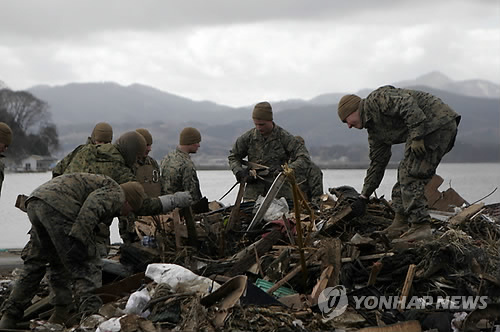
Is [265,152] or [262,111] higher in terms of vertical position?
[262,111]

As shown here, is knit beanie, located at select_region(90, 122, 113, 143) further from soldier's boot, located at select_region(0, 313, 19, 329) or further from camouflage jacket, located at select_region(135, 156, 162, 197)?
soldier's boot, located at select_region(0, 313, 19, 329)

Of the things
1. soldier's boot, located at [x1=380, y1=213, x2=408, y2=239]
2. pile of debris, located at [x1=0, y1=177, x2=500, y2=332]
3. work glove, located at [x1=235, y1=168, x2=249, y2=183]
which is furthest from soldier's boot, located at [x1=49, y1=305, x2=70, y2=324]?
work glove, located at [x1=235, y1=168, x2=249, y2=183]

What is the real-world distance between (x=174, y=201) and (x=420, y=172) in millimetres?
2781

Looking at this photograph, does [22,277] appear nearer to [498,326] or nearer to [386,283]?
[386,283]

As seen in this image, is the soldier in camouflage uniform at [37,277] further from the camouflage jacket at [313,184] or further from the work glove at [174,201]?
the camouflage jacket at [313,184]

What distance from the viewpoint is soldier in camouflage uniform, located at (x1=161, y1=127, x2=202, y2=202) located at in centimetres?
960

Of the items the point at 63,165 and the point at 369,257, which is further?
the point at 63,165

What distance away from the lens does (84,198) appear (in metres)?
6.45

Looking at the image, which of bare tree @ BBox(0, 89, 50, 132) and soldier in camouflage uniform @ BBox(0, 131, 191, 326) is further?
bare tree @ BBox(0, 89, 50, 132)

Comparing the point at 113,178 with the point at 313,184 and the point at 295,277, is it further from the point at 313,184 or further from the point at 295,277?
the point at 313,184

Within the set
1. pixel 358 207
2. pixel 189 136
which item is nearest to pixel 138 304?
pixel 358 207

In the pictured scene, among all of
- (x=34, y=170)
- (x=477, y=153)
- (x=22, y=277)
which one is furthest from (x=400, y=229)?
(x=477, y=153)

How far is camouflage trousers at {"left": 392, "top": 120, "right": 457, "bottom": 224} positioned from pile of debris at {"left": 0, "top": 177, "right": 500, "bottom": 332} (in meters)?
0.39

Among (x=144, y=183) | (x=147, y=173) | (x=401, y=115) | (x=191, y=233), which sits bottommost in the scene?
(x=191, y=233)
